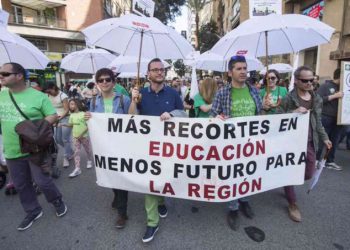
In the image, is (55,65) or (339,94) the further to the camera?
(55,65)

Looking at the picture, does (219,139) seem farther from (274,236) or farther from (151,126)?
(274,236)

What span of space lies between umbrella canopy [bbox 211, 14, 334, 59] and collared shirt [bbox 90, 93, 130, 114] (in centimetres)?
147

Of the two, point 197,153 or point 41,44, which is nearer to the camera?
point 197,153

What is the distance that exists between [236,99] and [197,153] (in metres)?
0.80

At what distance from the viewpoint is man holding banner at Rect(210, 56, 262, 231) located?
2922mm

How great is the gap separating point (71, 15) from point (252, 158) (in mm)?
25828

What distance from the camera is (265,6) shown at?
4.21m

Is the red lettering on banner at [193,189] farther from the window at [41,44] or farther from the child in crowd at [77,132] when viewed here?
the window at [41,44]

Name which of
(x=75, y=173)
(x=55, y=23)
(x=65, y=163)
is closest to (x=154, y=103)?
(x=75, y=173)

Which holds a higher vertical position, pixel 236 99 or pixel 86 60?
pixel 86 60

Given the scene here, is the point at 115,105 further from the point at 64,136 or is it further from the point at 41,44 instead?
the point at 41,44

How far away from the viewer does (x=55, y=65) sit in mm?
22734

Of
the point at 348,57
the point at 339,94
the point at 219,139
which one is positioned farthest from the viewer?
the point at 348,57

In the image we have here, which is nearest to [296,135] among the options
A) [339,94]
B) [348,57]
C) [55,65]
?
[339,94]
